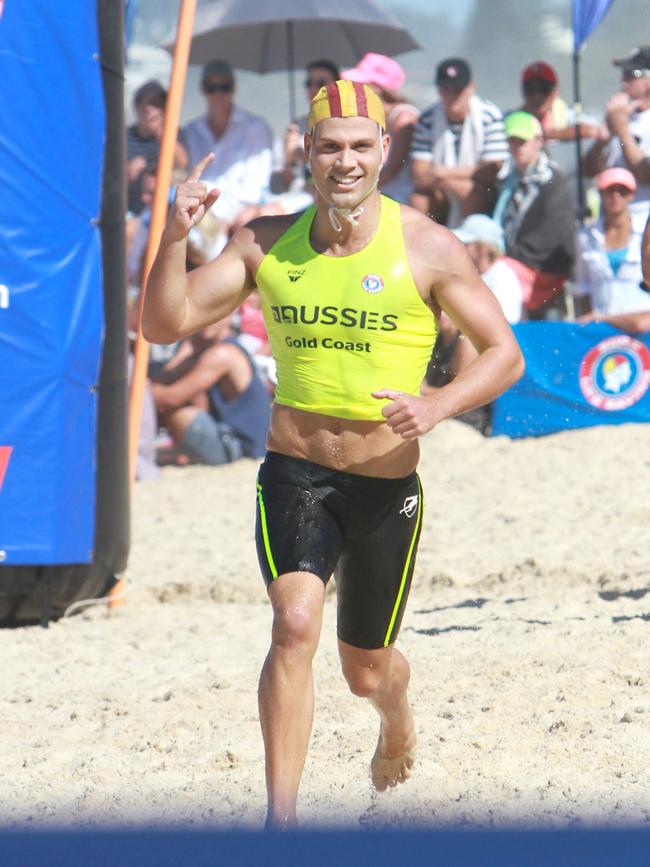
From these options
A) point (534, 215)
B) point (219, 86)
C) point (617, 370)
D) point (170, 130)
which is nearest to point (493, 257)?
point (534, 215)

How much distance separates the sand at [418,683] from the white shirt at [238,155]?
8.70 ft

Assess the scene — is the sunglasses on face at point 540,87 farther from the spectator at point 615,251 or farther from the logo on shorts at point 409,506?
the logo on shorts at point 409,506

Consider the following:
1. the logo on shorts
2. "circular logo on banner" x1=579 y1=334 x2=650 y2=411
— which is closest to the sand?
"circular logo on banner" x1=579 y1=334 x2=650 y2=411

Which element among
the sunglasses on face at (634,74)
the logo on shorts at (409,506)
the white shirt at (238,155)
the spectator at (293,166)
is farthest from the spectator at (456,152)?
the logo on shorts at (409,506)

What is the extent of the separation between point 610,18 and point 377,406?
10032mm

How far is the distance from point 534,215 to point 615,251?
552mm

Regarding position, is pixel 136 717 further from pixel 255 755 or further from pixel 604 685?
pixel 604 685

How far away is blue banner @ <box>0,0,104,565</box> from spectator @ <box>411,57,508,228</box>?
3163 millimetres

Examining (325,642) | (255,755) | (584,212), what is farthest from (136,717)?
(584,212)

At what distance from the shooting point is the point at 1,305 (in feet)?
18.7

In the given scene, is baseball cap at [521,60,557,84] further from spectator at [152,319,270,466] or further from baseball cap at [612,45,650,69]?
spectator at [152,319,270,466]

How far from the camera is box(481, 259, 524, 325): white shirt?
830 cm

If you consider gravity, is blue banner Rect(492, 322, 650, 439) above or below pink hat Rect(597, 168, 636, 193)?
below

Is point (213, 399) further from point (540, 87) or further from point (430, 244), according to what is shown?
point (430, 244)
